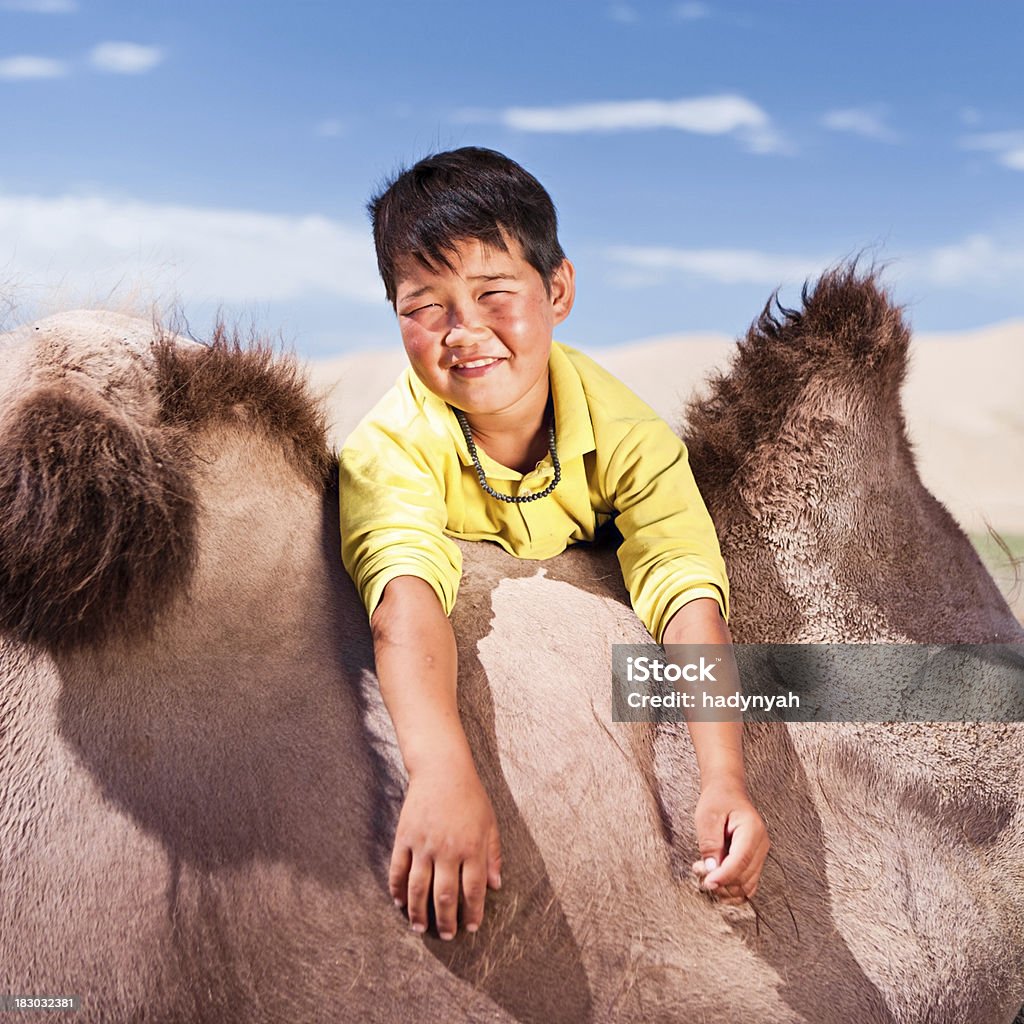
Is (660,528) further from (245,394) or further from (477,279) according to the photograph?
(245,394)

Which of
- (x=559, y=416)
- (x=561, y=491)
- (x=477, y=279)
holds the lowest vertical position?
(x=561, y=491)

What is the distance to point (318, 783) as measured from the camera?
112 cm

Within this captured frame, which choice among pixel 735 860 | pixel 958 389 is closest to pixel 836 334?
pixel 735 860

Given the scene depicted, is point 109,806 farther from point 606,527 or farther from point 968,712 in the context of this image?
point 968,712

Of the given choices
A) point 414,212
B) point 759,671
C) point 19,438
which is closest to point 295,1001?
point 19,438

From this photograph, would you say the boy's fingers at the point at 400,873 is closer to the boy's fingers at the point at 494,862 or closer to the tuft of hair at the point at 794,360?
the boy's fingers at the point at 494,862

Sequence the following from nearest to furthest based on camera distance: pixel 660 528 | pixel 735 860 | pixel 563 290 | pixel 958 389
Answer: pixel 735 860 < pixel 660 528 < pixel 563 290 < pixel 958 389

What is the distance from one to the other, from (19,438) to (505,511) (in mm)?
599

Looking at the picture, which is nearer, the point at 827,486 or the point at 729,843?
the point at 729,843

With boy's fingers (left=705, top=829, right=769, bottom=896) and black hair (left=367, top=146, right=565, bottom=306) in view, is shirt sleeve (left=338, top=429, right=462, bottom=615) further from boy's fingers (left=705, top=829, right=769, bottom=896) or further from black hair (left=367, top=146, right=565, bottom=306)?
boy's fingers (left=705, top=829, right=769, bottom=896)

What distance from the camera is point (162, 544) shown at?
117 centimetres

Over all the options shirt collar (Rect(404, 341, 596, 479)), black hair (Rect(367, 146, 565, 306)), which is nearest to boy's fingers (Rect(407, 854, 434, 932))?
shirt collar (Rect(404, 341, 596, 479))

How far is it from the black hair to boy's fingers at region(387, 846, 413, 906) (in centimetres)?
67

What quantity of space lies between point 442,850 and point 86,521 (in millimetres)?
489
